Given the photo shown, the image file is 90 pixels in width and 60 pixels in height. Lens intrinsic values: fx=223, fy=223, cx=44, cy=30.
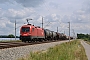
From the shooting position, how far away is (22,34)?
1580 inches

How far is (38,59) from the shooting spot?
14.0m

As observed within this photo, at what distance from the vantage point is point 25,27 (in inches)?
1622

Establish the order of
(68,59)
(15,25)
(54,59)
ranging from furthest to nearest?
(15,25)
(68,59)
(54,59)

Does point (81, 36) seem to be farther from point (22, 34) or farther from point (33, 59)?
point (33, 59)

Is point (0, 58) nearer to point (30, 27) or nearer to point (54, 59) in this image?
point (54, 59)

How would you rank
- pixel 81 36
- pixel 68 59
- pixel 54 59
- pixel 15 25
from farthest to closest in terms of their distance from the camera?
pixel 81 36, pixel 15 25, pixel 68 59, pixel 54 59

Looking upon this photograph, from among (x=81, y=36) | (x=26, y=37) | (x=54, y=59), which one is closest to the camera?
(x=54, y=59)

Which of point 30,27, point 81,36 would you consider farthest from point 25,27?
point 81,36

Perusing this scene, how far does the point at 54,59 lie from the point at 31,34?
1048 inches

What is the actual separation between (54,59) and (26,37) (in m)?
26.0

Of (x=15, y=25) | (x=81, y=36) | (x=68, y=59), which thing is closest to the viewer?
(x=68, y=59)

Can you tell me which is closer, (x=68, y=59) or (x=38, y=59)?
(x=38, y=59)

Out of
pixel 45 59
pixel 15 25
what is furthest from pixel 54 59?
pixel 15 25

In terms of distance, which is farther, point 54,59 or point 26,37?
point 26,37
